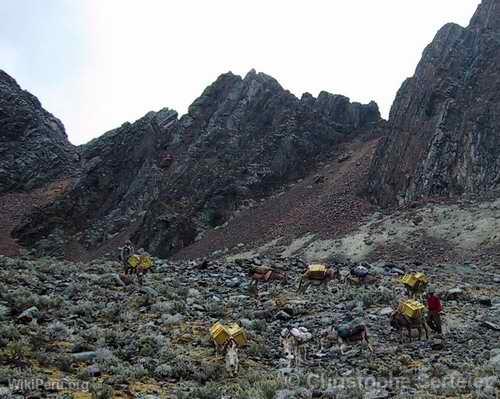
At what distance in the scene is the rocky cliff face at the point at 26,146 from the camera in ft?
258

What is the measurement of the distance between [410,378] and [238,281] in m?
14.5

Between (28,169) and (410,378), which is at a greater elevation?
(28,169)

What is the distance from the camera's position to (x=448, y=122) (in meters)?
46.0

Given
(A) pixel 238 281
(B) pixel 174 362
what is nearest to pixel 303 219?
(A) pixel 238 281

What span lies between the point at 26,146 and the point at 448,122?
195 feet

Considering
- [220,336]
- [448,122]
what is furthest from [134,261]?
[448,122]

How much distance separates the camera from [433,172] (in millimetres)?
44531

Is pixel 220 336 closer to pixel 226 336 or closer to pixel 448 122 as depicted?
pixel 226 336

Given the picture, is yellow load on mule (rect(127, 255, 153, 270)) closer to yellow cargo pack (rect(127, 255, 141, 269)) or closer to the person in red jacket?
yellow cargo pack (rect(127, 255, 141, 269))

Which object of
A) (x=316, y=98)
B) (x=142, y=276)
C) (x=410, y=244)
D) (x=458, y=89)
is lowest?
(x=410, y=244)

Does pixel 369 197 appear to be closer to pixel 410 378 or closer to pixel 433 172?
pixel 433 172

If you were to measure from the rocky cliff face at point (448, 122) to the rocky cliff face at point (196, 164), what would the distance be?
1381cm

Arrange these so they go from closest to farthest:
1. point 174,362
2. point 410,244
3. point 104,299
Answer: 1. point 174,362
2. point 104,299
3. point 410,244

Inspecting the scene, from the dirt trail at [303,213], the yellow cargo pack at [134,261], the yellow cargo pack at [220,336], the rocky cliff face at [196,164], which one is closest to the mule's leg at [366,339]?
the yellow cargo pack at [220,336]
